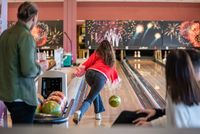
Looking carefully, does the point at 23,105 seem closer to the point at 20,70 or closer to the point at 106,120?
the point at 20,70

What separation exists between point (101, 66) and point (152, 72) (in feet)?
18.0

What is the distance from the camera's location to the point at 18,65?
2.20m

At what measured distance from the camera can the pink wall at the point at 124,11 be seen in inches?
447

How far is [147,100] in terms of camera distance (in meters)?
6.11

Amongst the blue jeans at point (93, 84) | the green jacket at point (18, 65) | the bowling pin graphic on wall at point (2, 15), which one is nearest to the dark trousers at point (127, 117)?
the green jacket at point (18, 65)

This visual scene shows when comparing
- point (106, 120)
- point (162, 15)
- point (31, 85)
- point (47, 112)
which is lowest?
point (106, 120)

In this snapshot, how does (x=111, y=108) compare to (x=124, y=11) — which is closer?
(x=111, y=108)

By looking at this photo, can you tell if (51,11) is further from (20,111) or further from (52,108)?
(20,111)

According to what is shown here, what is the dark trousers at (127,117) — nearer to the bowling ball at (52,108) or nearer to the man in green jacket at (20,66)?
the man in green jacket at (20,66)

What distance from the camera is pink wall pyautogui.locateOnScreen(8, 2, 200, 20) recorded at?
37.2 feet

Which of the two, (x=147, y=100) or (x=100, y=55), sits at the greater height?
(x=100, y=55)

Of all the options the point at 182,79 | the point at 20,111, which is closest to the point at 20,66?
the point at 20,111

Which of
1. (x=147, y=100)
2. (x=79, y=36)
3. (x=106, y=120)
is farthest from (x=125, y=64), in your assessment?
(x=106, y=120)

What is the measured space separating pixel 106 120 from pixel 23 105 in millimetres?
2634
